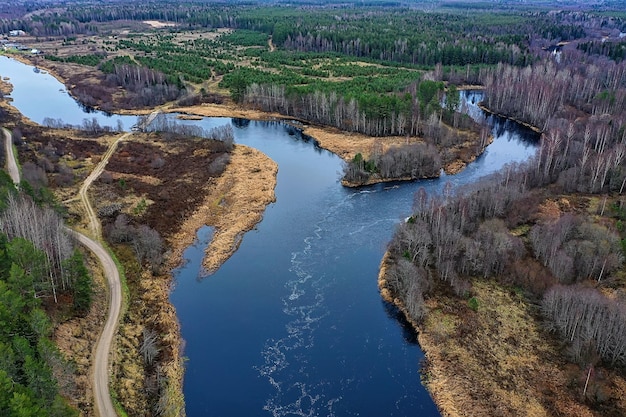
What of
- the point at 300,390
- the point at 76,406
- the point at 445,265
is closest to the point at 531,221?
the point at 445,265

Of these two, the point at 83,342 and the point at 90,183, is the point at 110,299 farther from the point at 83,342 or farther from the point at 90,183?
the point at 90,183

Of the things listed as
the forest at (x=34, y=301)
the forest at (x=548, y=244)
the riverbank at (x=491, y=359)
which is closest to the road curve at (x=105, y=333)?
the forest at (x=34, y=301)

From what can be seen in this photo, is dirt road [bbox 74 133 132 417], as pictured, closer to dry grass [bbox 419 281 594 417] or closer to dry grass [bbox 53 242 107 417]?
dry grass [bbox 53 242 107 417]

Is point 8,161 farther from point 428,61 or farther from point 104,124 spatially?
point 428,61

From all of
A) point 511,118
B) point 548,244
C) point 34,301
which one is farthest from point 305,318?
point 511,118

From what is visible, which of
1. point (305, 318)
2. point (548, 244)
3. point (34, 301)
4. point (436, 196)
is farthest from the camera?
point (436, 196)

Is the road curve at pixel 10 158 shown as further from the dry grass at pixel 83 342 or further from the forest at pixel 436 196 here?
the dry grass at pixel 83 342
